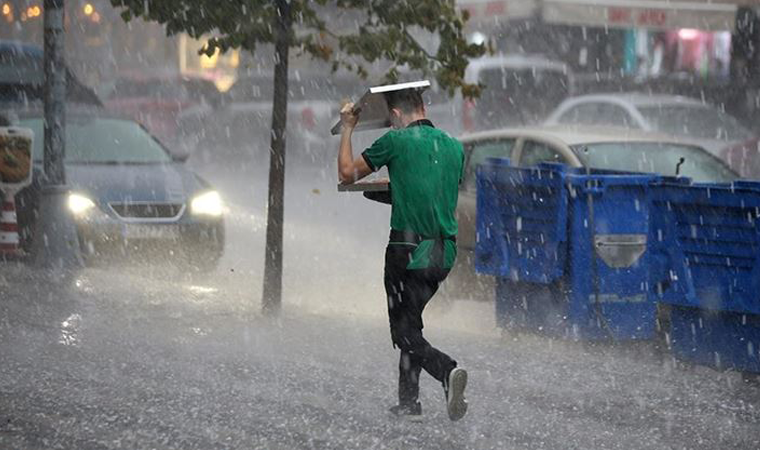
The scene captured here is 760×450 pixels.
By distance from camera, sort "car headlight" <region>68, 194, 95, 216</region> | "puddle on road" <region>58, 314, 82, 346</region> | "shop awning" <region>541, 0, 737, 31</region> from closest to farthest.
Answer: "puddle on road" <region>58, 314, 82, 346</region> → "car headlight" <region>68, 194, 95, 216</region> → "shop awning" <region>541, 0, 737, 31</region>

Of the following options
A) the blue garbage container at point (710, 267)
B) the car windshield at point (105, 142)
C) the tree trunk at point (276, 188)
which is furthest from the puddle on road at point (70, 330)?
the car windshield at point (105, 142)

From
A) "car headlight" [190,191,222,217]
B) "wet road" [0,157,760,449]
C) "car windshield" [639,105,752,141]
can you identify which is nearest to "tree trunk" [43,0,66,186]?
"wet road" [0,157,760,449]

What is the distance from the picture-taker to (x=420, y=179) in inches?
312

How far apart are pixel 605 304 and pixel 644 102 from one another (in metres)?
11.2

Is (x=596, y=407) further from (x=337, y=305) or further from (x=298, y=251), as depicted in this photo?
(x=298, y=251)

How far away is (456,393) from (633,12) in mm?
18019

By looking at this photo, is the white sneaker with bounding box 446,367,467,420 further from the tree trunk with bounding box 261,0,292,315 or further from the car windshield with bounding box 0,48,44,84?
the car windshield with bounding box 0,48,44,84

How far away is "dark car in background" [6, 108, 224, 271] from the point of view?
13.9 meters

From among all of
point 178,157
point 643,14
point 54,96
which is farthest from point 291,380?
point 643,14

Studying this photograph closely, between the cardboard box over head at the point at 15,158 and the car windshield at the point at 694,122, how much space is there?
9.07m

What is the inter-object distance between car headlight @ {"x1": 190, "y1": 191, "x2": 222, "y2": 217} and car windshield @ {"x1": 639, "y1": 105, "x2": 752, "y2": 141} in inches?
297

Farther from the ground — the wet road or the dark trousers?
the dark trousers

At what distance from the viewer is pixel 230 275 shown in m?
14.9

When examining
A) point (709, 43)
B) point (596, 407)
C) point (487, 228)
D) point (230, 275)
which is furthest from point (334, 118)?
point (596, 407)
